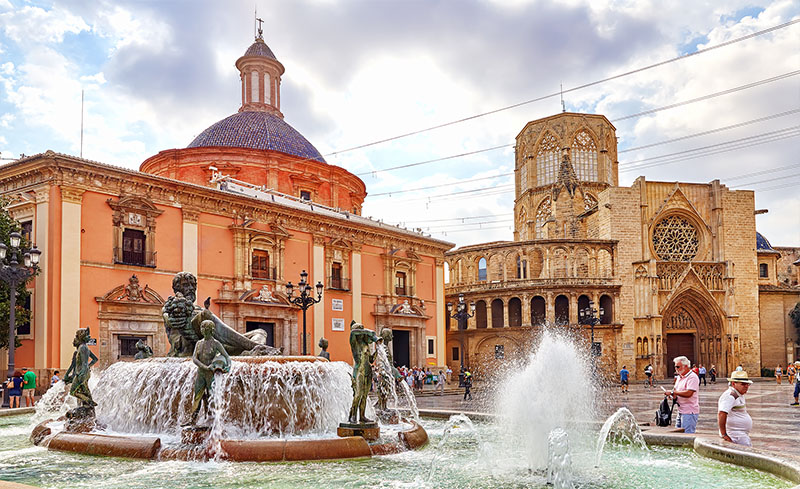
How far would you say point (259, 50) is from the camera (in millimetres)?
36656

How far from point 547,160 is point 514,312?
41.4ft

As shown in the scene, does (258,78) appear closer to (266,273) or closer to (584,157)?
(266,273)

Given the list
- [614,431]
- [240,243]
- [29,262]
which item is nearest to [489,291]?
[240,243]

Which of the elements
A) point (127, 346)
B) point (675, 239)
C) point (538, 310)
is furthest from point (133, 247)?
point (675, 239)

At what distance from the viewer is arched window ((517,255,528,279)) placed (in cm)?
4166

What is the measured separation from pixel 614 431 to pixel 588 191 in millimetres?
38878

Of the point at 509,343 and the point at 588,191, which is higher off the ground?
the point at 588,191

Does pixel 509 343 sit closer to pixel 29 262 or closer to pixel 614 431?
pixel 29 262

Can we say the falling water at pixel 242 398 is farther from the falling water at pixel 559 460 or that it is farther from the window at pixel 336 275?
the window at pixel 336 275

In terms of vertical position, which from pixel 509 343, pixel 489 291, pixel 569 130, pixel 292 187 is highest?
pixel 569 130

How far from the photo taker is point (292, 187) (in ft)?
103

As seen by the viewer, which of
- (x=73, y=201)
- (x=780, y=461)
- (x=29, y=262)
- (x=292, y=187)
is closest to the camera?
(x=780, y=461)

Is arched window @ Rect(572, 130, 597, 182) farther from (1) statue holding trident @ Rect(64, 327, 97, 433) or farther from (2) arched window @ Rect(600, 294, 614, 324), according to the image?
(1) statue holding trident @ Rect(64, 327, 97, 433)

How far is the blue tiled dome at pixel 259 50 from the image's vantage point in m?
36.3
